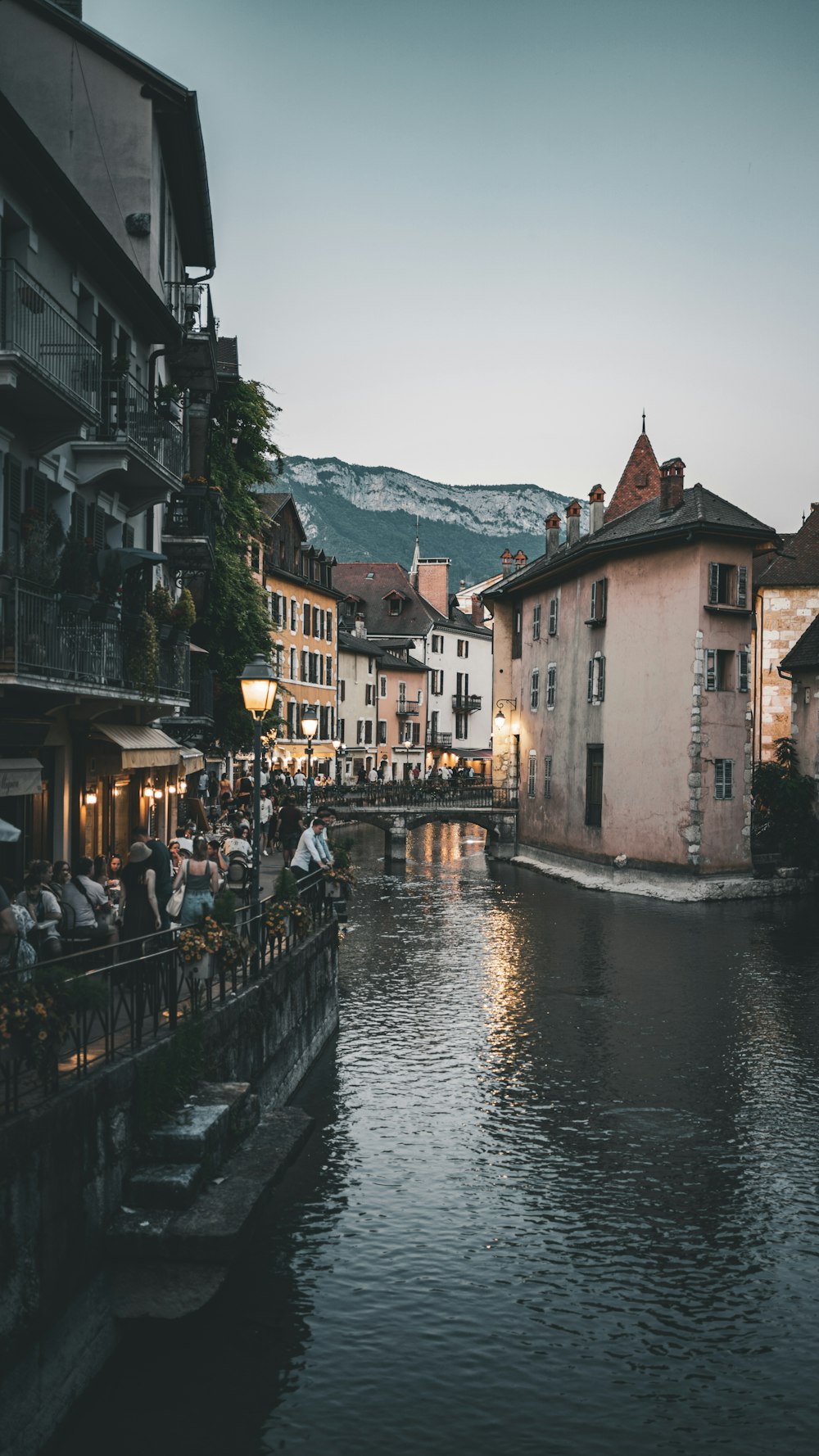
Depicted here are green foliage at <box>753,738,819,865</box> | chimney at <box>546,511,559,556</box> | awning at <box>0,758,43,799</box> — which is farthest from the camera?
chimney at <box>546,511,559,556</box>

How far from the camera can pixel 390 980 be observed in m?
25.7

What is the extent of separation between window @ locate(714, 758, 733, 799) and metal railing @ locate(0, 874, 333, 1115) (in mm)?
26456

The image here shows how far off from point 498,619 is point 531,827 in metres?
11.5

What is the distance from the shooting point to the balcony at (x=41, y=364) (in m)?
14.1

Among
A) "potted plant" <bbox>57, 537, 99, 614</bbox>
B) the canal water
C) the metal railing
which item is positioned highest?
"potted plant" <bbox>57, 537, 99, 614</bbox>

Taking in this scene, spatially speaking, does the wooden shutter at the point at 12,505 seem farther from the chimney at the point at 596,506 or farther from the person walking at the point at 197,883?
the chimney at the point at 596,506

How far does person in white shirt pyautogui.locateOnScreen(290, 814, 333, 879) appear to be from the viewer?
70.7 ft

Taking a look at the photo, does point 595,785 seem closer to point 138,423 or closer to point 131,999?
point 138,423

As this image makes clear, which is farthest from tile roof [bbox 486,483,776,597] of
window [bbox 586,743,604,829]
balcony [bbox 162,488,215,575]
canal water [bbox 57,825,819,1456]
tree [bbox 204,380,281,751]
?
canal water [bbox 57,825,819,1456]

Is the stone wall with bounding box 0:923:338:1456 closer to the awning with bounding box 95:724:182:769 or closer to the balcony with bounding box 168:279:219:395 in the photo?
the awning with bounding box 95:724:182:769

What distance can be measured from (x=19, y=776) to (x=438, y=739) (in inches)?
A: 3194

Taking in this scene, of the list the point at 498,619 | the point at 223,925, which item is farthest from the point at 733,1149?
the point at 498,619

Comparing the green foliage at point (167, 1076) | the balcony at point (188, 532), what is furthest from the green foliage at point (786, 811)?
the green foliage at point (167, 1076)

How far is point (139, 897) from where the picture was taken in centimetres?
1483
